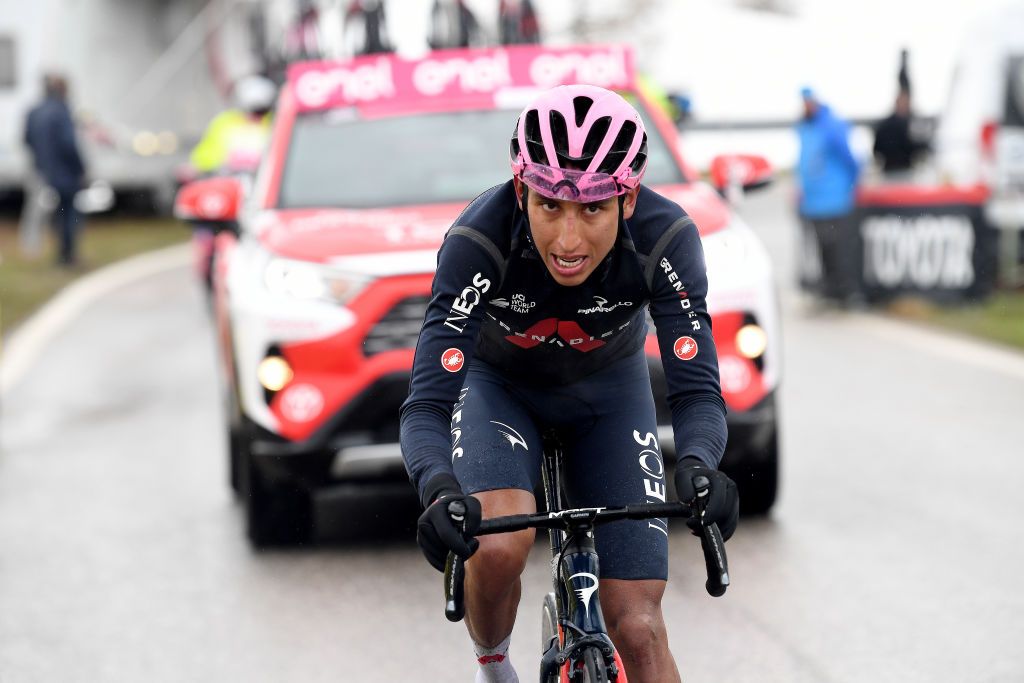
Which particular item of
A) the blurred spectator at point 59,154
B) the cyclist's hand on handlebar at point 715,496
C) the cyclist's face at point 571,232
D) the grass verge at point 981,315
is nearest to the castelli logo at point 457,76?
the cyclist's face at point 571,232

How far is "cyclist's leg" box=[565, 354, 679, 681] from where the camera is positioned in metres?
3.74

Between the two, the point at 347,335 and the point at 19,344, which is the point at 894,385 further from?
the point at 19,344

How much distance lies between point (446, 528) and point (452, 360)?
613mm

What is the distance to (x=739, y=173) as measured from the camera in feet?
25.3

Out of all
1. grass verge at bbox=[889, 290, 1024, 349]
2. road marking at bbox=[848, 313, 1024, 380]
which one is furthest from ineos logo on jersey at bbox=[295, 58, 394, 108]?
grass verge at bbox=[889, 290, 1024, 349]

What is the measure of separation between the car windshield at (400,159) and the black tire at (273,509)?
131 centimetres

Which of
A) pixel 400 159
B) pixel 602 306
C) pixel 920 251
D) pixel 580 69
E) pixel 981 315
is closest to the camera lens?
pixel 602 306

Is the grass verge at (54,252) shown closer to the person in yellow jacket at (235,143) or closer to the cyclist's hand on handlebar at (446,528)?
the person in yellow jacket at (235,143)

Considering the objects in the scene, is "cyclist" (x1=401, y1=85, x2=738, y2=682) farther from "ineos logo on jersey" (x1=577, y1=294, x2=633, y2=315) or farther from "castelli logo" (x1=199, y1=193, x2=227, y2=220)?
"castelli logo" (x1=199, y1=193, x2=227, y2=220)

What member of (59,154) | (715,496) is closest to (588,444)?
(715,496)

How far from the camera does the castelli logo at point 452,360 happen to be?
12.8ft

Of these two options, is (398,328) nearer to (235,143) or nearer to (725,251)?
(725,251)

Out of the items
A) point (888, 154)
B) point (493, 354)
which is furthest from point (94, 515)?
point (888, 154)

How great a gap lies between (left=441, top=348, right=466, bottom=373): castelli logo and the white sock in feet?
2.32
